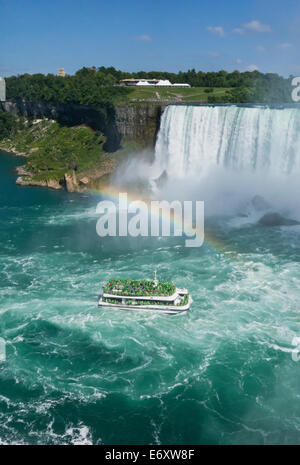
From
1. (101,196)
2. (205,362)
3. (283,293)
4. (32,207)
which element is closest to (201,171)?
(101,196)

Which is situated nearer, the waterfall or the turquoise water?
the turquoise water

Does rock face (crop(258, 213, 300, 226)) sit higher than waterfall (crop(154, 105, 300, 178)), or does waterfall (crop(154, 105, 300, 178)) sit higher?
waterfall (crop(154, 105, 300, 178))

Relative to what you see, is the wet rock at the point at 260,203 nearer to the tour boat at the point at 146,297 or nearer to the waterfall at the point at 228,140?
the waterfall at the point at 228,140

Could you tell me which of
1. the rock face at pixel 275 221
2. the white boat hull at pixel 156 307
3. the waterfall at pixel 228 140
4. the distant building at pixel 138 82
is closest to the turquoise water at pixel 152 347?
the white boat hull at pixel 156 307

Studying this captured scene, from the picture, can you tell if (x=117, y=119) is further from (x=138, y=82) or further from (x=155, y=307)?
(x=155, y=307)

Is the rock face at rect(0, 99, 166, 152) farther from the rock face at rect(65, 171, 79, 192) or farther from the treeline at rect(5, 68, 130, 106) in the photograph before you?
A: the rock face at rect(65, 171, 79, 192)

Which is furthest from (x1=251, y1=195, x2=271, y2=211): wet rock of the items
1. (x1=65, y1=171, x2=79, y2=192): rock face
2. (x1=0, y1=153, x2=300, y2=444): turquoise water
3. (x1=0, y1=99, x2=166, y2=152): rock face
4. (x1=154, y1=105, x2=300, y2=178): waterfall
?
(x1=65, y1=171, x2=79, y2=192): rock face
